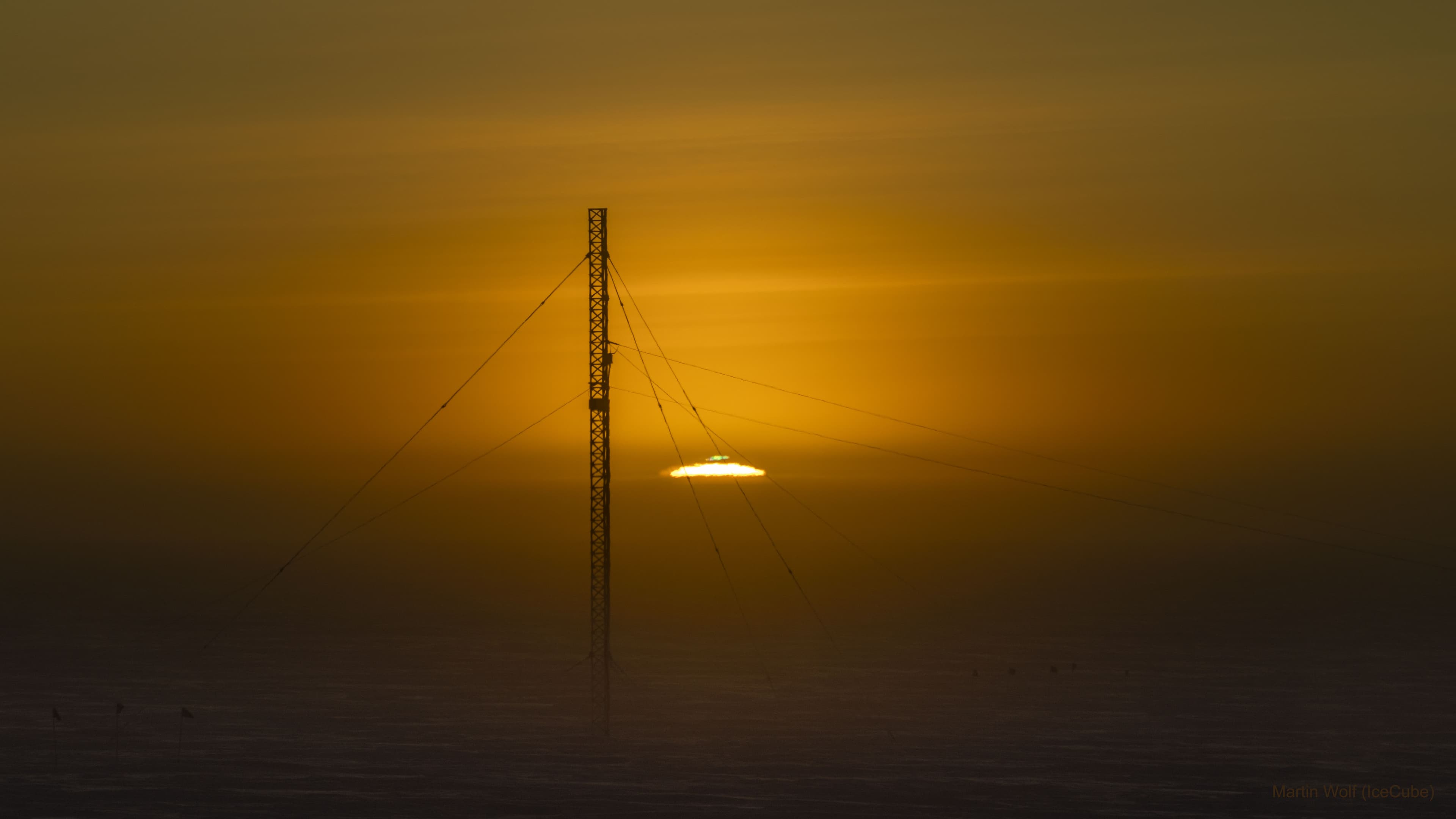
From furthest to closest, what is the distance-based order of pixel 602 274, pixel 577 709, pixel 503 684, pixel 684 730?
pixel 503 684 → pixel 577 709 → pixel 684 730 → pixel 602 274

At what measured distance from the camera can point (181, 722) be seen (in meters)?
139

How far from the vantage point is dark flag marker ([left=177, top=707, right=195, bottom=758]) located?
397ft

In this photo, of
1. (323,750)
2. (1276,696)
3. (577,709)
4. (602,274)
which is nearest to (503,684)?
(577,709)

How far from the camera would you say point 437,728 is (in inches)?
5261

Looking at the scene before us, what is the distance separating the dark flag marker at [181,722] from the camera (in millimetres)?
121062

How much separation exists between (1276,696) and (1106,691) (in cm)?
1781

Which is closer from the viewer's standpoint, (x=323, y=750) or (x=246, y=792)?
(x=246, y=792)

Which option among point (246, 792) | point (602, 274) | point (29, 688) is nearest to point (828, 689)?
point (246, 792)

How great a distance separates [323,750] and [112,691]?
58345mm

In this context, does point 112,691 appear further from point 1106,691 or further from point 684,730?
point 1106,691

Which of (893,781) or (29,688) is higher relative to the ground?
(29,688)

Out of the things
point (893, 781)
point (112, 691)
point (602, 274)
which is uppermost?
point (602, 274)

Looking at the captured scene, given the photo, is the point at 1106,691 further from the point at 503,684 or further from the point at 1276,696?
the point at 503,684

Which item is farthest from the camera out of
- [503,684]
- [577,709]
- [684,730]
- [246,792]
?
[503,684]
